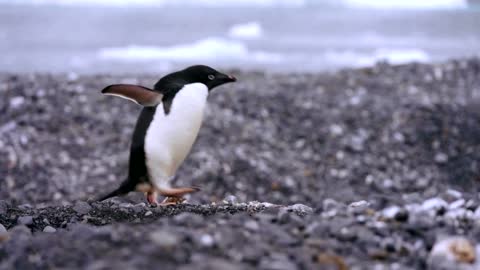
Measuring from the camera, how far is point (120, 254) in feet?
6.90

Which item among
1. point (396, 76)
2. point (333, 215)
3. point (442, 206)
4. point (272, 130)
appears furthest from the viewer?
point (396, 76)

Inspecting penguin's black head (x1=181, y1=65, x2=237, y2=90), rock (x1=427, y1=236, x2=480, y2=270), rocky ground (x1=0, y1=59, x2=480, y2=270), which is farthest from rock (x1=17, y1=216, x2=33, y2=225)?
rock (x1=427, y1=236, x2=480, y2=270)

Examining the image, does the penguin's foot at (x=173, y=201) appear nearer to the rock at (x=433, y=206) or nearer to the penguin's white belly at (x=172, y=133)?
the penguin's white belly at (x=172, y=133)

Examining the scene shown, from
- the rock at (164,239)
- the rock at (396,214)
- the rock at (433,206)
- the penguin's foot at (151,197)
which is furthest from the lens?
the penguin's foot at (151,197)

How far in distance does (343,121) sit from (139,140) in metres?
3.68

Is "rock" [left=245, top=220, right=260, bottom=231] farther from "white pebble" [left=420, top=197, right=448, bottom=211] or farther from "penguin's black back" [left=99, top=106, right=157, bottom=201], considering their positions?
"penguin's black back" [left=99, top=106, right=157, bottom=201]

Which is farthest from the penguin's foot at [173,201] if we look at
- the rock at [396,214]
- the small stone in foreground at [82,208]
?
the rock at [396,214]

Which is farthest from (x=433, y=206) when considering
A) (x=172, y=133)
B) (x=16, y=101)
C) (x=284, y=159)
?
(x=16, y=101)

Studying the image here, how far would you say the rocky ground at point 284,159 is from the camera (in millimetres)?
2545

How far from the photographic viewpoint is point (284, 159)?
21.2ft

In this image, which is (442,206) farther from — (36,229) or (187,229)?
(36,229)

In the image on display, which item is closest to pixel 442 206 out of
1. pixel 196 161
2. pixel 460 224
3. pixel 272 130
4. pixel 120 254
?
pixel 460 224

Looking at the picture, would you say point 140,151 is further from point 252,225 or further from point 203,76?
point 252,225

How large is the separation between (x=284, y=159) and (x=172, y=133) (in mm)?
2862
